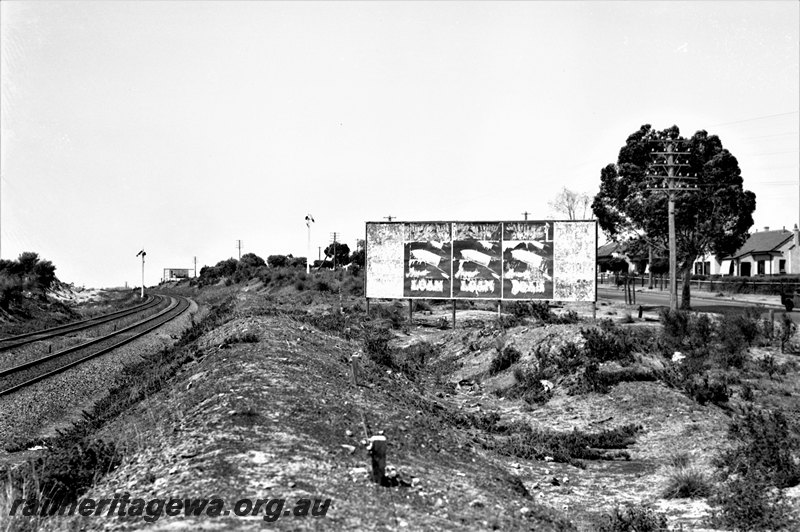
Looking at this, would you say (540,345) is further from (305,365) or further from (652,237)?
(652,237)

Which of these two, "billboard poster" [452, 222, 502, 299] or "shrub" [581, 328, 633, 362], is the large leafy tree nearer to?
"billboard poster" [452, 222, 502, 299]

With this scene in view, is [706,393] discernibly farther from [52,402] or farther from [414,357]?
[52,402]

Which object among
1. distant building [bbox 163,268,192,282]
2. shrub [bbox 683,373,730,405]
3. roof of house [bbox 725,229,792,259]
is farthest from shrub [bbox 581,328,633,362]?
distant building [bbox 163,268,192,282]

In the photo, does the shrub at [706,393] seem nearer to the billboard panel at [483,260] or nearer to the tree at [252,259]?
the billboard panel at [483,260]

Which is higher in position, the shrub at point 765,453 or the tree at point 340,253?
the tree at point 340,253

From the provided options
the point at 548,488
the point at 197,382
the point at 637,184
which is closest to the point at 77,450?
the point at 197,382

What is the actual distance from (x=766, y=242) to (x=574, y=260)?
6018 cm

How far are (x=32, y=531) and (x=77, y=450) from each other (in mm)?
1955

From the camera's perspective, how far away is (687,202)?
36.8 metres

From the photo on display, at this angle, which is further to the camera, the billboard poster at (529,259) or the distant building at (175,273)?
the distant building at (175,273)

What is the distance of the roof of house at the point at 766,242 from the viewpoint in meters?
72.3

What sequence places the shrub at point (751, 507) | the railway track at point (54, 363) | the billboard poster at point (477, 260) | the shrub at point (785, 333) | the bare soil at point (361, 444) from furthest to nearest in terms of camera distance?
1. the billboard poster at point (477, 260)
2. the shrub at point (785, 333)
3. the railway track at point (54, 363)
4. the shrub at point (751, 507)
5. the bare soil at point (361, 444)

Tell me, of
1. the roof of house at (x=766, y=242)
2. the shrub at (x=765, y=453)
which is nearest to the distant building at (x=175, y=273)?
the roof of house at (x=766, y=242)

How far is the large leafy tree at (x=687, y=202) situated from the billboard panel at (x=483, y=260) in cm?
1255
